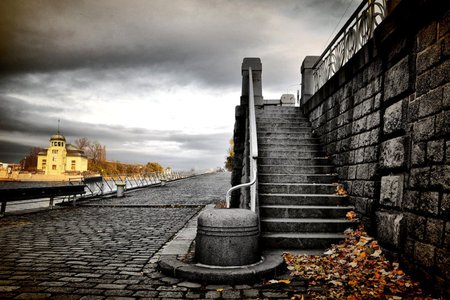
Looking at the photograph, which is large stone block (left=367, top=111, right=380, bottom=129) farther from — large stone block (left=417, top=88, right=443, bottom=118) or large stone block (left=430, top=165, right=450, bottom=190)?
large stone block (left=430, top=165, right=450, bottom=190)

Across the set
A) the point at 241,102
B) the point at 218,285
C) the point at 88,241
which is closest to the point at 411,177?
the point at 218,285

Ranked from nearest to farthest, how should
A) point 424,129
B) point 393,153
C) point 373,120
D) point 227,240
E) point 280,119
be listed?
point 424,129, point 227,240, point 393,153, point 373,120, point 280,119

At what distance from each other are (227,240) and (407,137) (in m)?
2.89

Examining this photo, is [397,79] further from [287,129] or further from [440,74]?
[287,129]

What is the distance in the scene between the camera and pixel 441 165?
Answer: 376 cm

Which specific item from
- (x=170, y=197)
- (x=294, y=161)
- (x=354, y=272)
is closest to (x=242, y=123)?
(x=294, y=161)

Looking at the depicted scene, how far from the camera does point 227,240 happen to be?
4.62m

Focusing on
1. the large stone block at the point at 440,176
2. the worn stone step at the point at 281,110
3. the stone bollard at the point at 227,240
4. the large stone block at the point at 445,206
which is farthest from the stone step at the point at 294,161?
the large stone block at the point at 445,206

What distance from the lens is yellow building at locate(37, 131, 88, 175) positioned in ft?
393

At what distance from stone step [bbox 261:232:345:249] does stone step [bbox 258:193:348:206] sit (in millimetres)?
1214

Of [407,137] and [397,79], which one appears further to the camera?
[397,79]

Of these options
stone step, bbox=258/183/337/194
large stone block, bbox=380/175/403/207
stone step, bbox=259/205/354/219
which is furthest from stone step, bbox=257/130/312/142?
large stone block, bbox=380/175/403/207

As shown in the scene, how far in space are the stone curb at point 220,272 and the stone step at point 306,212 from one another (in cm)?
176

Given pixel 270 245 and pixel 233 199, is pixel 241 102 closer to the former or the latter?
pixel 233 199
